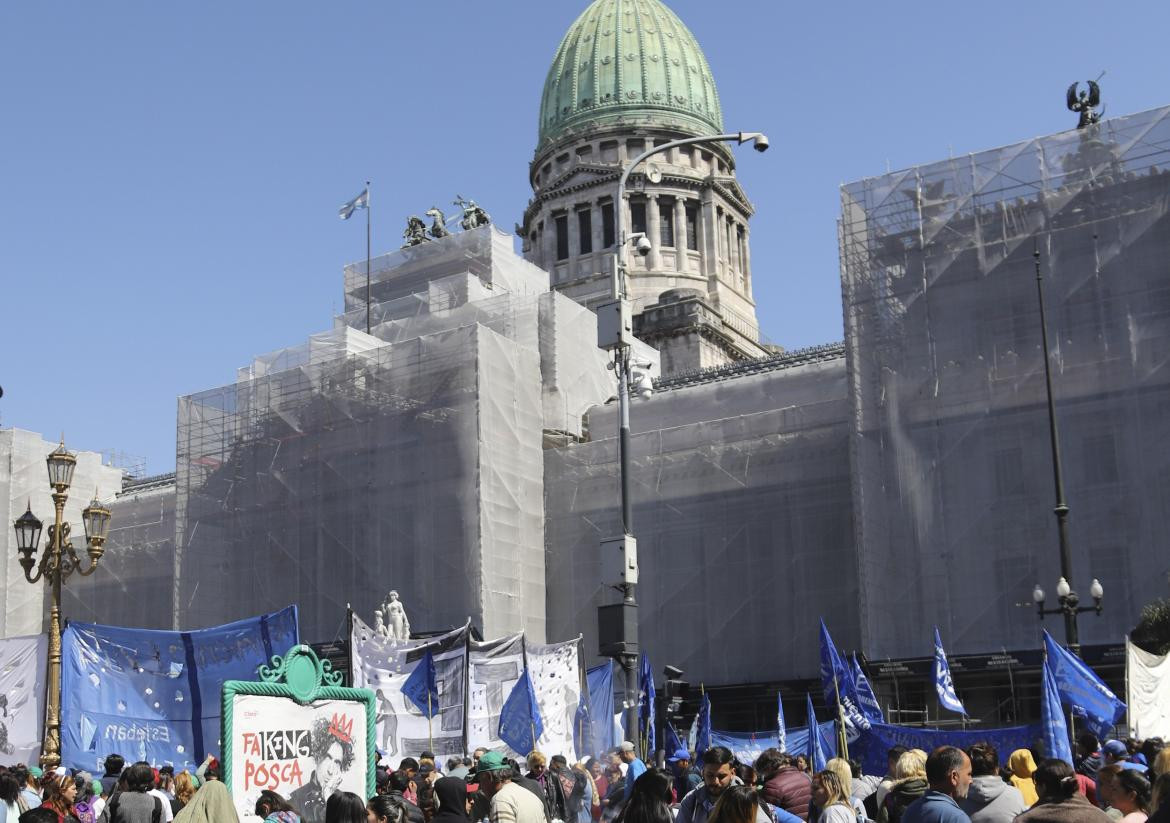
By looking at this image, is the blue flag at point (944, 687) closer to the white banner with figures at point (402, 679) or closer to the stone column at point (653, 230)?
the white banner with figures at point (402, 679)

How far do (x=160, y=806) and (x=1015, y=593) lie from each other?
26.7 m

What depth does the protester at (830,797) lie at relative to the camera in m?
9.91

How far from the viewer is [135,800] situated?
37.5ft

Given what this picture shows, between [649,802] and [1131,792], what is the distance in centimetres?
275

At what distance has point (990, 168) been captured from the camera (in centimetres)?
3825

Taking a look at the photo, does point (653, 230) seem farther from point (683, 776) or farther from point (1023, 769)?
point (1023, 769)

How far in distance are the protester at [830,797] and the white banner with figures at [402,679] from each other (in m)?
14.3

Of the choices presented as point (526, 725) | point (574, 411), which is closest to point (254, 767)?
point (526, 725)

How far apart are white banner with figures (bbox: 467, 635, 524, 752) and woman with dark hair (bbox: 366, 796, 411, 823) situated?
1615 centimetres

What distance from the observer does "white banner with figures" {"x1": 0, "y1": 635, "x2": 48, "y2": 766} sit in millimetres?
18594

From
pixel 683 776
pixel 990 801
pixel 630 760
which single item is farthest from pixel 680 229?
pixel 990 801

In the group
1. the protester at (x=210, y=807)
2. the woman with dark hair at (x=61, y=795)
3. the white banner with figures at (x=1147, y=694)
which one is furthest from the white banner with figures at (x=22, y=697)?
the white banner with figures at (x=1147, y=694)

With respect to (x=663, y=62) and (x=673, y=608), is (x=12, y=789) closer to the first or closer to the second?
(x=673, y=608)

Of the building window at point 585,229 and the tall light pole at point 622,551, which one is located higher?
the building window at point 585,229
